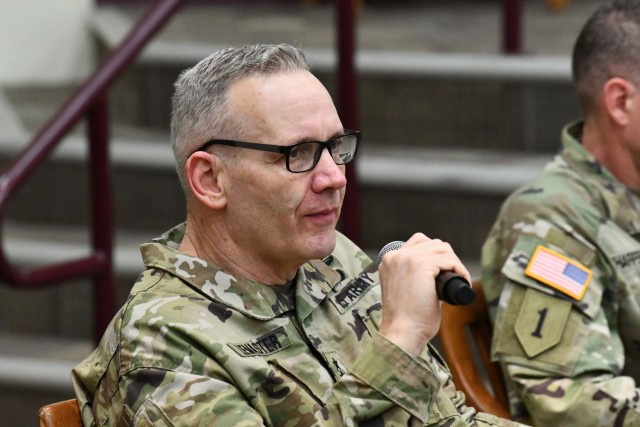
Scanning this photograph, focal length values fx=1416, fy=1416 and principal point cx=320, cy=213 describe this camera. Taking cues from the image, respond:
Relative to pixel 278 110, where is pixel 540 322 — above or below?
below

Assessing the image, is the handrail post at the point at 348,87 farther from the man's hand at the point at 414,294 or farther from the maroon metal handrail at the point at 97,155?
the man's hand at the point at 414,294

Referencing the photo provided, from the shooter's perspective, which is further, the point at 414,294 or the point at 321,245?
the point at 321,245

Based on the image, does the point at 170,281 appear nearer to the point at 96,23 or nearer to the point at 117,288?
the point at 117,288

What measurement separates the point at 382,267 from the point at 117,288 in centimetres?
216

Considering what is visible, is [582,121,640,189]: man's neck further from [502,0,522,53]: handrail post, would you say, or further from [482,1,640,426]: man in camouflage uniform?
[502,0,522,53]: handrail post

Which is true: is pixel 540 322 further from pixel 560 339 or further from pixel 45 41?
pixel 45 41

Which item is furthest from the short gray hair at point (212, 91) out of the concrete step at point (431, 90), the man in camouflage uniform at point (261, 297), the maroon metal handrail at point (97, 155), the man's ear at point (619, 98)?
the concrete step at point (431, 90)

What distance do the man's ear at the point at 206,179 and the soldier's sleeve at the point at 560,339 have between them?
0.73 meters

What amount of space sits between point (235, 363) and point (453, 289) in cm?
31

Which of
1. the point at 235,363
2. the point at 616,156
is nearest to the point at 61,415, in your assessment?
the point at 235,363

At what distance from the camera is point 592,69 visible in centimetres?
272

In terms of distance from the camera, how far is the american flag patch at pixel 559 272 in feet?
Answer: 8.25

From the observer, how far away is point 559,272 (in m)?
2.53

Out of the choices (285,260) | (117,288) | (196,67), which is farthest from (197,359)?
(117,288)
